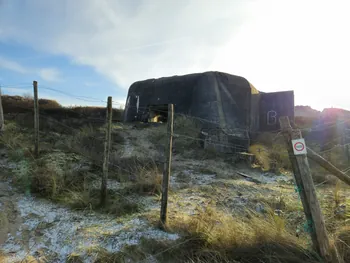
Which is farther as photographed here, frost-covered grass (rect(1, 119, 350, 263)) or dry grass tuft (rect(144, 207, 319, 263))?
frost-covered grass (rect(1, 119, 350, 263))

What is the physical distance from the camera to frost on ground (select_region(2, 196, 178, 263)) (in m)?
3.30

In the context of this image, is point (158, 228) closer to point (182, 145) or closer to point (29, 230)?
point (29, 230)

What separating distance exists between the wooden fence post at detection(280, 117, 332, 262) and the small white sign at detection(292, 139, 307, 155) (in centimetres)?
6

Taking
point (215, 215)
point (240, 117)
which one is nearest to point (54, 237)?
point (215, 215)

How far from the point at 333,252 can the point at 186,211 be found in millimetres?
2638

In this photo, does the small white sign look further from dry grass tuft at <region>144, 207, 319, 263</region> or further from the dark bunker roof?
the dark bunker roof

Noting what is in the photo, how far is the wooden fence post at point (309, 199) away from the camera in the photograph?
252cm

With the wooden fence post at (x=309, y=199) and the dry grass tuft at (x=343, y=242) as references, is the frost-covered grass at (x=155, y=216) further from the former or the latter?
the wooden fence post at (x=309, y=199)

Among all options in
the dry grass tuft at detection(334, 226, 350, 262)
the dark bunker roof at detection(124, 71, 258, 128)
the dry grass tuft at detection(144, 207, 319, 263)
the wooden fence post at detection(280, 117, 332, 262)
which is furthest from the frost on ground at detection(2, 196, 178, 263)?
the dark bunker roof at detection(124, 71, 258, 128)

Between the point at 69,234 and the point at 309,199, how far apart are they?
3.54 metres

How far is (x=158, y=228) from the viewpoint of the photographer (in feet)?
12.5

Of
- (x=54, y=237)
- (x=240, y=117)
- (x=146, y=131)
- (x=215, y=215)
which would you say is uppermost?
(x=240, y=117)

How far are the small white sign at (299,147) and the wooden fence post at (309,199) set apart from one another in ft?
0.20

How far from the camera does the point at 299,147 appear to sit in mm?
2656
